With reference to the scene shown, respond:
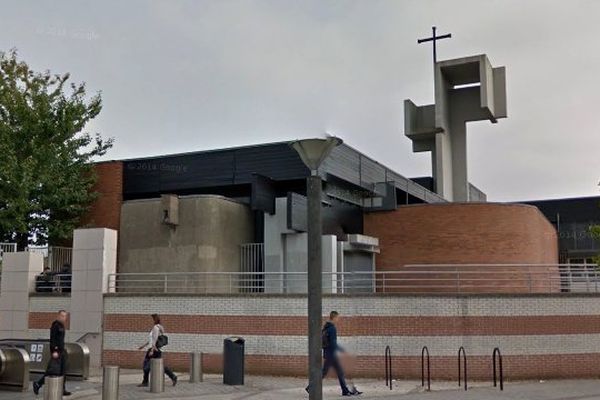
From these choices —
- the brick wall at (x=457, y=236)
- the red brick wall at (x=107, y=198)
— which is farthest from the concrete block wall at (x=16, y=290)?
the brick wall at (x=457, y=236)

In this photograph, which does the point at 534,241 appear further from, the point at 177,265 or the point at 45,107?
the point at 45,107

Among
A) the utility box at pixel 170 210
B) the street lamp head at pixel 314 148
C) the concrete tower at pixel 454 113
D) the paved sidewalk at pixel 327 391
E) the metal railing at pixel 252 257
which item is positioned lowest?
the paved sidewalk at pixel 327 391

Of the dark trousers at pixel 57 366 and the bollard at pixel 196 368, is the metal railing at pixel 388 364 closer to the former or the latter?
the bollard at pixel 196 368

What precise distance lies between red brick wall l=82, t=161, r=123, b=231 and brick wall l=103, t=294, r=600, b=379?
32.1ft

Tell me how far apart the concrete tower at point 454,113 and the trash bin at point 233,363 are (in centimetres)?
1902

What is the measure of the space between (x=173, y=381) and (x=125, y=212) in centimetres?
1053

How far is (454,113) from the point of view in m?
33.8

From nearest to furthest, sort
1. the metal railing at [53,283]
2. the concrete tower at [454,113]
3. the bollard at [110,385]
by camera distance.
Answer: the bollard at [110,385]
the metal railing at [53,283]
the concrete tower at [454,113]

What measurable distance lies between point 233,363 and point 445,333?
5.73m

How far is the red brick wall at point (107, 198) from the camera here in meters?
26.1

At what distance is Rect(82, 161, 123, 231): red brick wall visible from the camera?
85.6 ft

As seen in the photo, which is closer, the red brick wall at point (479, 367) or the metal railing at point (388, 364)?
the metal railing at point (388, 364)

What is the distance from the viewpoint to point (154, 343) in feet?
52.4

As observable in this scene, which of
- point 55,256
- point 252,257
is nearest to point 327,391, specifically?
point 252,257
